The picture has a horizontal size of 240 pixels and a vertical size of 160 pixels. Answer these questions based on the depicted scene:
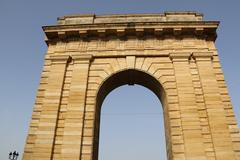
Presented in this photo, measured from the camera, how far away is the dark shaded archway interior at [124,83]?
15292 mm

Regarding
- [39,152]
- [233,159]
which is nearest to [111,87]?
[39,152]

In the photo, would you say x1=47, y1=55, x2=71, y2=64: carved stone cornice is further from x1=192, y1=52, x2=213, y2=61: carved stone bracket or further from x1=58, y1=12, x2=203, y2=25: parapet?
x1=192, y1=52, x2=213, y2=61: carved stone bracket

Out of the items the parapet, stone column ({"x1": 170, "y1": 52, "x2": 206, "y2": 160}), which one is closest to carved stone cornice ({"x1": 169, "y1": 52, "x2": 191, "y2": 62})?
stone column ({"x1": 170, "y1": 52, "x2": 206, "y2": 160})

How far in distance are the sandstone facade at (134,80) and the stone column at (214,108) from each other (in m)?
0.05

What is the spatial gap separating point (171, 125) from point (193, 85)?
2.66 m

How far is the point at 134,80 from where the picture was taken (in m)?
17.1

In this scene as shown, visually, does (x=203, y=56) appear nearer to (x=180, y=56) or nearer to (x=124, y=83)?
(x=180, y=56)

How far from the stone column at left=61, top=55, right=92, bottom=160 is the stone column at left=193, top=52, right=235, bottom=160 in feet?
21.1

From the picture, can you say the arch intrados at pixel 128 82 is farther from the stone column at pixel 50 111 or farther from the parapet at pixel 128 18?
the parapet at pixel 128 18

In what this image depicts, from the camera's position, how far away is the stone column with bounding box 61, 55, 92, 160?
13.2 meters

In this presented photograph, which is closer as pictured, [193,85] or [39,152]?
[39,152]

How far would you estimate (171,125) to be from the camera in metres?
13.8

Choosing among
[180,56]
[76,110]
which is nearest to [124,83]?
[180,56]

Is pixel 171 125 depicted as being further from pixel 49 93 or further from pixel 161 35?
pixel 49 93
